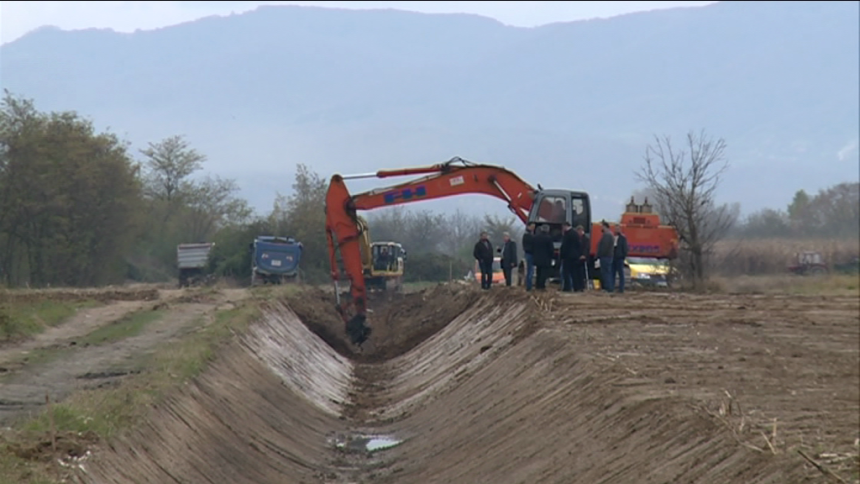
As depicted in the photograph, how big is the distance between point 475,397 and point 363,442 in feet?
8.67

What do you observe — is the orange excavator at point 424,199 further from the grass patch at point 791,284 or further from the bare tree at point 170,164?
the bare tree at point 170,164

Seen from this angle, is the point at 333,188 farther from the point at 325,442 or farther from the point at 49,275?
the point at 49,275

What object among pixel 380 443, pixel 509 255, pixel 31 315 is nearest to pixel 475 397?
pixel 380 443

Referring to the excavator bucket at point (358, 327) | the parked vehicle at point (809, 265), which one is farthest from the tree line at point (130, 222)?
the excavator bucket at point (358, 327)

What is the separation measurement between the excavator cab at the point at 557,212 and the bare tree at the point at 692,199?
562 centimetres

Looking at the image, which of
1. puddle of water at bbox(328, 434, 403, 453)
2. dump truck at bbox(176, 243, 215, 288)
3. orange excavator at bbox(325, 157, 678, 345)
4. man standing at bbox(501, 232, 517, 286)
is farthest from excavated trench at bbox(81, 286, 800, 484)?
dump truck at bbox(176, 243, 215, 288)

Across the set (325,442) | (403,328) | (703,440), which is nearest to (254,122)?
(403,328)

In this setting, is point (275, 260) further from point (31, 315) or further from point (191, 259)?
point (31, 315)

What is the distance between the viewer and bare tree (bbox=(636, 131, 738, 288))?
1451 inches

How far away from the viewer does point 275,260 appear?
162 ft

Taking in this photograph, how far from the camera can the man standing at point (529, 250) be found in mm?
29016

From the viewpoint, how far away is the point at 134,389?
1556 centimetres

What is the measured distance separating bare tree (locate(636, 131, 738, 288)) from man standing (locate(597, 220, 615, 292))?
6.31 meters

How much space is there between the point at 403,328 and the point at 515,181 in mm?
A: 8947
